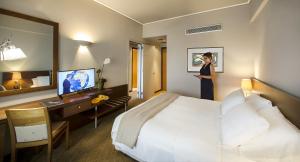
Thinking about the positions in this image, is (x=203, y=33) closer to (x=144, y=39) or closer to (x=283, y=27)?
(x=144, y=39)

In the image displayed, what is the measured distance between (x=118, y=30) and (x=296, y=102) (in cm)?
365

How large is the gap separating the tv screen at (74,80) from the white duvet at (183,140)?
3.94ft

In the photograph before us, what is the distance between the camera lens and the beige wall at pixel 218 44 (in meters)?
3.37

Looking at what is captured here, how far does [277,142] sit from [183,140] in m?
0.71

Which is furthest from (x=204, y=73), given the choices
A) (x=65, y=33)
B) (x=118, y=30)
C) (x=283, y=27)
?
(x=65, y=33)

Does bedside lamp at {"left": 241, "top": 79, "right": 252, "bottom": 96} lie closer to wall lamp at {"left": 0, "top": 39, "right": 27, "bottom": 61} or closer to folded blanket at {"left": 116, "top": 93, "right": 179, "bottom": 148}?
folded blanket at {"left": 116, "top": 93, "right": 179, "bottom": 148}

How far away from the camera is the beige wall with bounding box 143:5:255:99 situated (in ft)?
11.1

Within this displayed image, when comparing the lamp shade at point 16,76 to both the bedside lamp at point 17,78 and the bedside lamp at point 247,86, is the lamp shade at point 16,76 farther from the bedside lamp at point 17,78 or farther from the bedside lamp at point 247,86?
the bedside lamp at point 247,86

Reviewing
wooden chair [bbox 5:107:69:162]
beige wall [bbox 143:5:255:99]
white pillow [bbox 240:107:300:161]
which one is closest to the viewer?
white pillow [bbox 240:107:300:161]

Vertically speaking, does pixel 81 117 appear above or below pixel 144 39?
below

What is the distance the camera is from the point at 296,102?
1.21m

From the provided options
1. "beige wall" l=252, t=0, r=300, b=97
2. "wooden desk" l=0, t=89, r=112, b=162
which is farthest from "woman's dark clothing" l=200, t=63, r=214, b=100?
"wooden desk" l=0, t=89, r=112, b=162

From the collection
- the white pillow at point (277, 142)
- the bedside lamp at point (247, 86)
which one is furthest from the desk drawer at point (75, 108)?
the bedside lamp at point (247, 86)

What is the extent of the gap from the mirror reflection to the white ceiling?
5.07 feet
